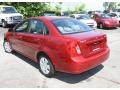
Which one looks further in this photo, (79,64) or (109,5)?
(109,5)

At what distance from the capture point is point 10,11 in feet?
62.5

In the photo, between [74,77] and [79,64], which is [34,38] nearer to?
[74,77]

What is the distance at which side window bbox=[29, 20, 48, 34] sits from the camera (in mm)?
5867

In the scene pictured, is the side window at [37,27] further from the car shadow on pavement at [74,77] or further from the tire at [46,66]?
the car shadow on pavement at [74,77]

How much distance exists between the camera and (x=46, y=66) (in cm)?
584

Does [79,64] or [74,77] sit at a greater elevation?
[79,64]

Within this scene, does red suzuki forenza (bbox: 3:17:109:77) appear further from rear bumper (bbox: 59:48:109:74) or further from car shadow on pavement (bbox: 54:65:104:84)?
car shadow on pavement (bbox: 54:65:104:84)

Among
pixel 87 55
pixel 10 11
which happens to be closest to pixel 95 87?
pixel 87 55

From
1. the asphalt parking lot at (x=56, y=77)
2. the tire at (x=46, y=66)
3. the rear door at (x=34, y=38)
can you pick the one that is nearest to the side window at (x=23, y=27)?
the rear door at (x=34, y=38)

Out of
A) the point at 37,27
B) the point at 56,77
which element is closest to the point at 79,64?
the point at 56,77

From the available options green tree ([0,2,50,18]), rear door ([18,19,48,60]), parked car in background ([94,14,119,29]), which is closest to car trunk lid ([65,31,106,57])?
rear door ([18,19,48,60])

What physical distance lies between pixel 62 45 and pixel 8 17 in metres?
13.9

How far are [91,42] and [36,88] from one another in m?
1.68

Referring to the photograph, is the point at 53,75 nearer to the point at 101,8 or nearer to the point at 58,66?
the point at 58,66
